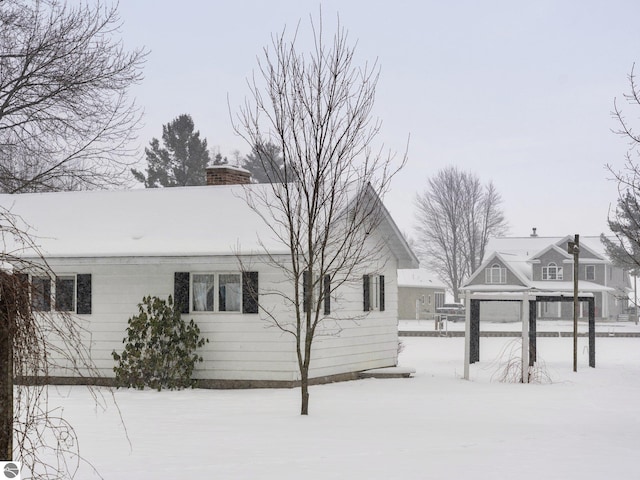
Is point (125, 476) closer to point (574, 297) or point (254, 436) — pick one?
point (254, 436)

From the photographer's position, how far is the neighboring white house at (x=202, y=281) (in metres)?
17.3

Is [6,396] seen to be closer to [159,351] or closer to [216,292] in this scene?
[159,351]

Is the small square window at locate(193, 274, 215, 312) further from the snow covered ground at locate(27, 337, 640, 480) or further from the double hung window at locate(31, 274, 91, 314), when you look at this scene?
the double hung window at locate(31, 274, 91, 314)

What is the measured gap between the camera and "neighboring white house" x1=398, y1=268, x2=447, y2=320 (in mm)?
62000

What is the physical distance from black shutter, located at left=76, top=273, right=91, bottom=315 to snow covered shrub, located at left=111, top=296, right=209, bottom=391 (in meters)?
1.40

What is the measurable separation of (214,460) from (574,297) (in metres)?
13.4

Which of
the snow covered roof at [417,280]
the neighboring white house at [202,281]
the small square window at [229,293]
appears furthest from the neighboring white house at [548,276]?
the small square window at [229,293]

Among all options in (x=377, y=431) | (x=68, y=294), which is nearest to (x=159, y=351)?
(x=68, y=294)

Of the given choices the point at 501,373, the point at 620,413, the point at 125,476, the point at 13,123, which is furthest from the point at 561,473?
the point at 13,123

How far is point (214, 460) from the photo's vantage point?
9.52 metres

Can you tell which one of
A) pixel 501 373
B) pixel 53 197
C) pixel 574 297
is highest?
pixel 53 197

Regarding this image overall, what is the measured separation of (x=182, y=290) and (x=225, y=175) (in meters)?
4.64

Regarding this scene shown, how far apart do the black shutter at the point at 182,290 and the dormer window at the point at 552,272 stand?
4519 cm

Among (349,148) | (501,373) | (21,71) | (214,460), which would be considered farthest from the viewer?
(21,71)
